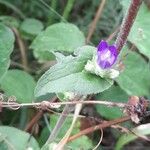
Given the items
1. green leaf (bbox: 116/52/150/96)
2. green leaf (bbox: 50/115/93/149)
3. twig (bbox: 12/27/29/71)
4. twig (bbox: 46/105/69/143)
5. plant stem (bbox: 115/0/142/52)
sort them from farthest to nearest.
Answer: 1. twig (bbox: 12/27/29/71)
2. green leaf (bbox: 116/52/150/96)
3. green leaf (bbox: 50/115/93/149)
4. twig (bbox: 46/105/69/143)
5. plant stem (bbox: 115/0/142/52)

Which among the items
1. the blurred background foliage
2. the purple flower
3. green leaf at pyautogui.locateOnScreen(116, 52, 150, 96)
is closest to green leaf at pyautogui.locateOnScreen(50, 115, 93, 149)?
the blurred background foliage

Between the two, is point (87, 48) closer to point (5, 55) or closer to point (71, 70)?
point (71, 70)

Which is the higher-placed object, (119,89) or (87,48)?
(87,48)

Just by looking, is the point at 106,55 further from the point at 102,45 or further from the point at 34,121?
the point at 34,121

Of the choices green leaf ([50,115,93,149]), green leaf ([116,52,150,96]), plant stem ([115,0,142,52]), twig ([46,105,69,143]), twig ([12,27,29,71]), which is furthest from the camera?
twig ([12,27,29,71])

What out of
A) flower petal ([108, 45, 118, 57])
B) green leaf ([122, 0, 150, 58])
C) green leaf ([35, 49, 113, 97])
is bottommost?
green leaf ([122, 0, 150, 58])

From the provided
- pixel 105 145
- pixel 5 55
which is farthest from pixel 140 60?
pixel 5 55

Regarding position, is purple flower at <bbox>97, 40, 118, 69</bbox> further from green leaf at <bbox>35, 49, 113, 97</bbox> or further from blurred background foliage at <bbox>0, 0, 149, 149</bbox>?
blurred background foliage at <bbox>0, 0, 149, 149</bbox>

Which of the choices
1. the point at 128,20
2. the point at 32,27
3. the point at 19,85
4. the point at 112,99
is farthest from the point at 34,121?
the point at 128,20
